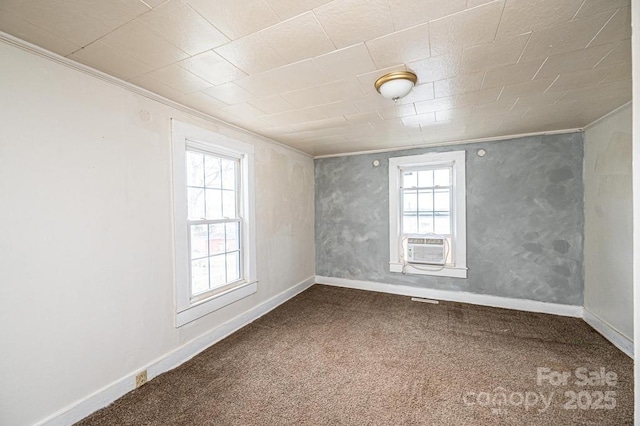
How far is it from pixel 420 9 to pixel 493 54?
0.70 metres

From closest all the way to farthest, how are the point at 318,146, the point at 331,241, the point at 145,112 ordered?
the point at 145,112, the point at 318,146, the point at 331,241

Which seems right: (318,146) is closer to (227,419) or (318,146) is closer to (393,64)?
(393,64)

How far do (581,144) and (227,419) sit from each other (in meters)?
4.62

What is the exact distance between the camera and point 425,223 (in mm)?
3984

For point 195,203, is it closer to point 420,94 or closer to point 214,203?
point 214,203

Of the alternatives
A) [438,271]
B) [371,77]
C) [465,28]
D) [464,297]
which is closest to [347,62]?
[371,77]

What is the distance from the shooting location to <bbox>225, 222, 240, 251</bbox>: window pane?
2.95 meters

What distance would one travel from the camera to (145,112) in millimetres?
2057

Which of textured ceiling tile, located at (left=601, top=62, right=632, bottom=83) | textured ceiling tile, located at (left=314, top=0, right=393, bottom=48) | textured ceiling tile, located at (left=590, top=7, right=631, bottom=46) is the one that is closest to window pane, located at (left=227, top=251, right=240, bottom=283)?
textured ceiling tile, located at (left=314, top=0, right=393, bottom=48)

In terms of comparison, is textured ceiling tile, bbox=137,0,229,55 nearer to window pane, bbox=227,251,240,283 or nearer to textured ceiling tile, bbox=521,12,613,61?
textured ceiling tile, bbox=521,12,613,61

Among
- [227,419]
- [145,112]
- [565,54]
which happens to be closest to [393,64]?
Answer: [565,54]

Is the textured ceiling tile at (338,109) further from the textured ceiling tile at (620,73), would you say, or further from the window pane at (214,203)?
the textured ceiling tile at (620,73)

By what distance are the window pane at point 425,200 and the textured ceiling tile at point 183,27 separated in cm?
343

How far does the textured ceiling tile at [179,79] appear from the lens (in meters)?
1.72
